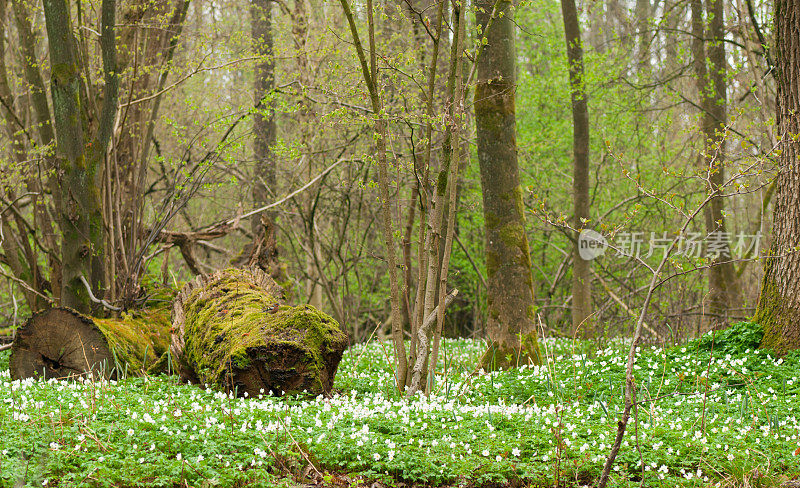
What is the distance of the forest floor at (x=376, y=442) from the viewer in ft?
12.3

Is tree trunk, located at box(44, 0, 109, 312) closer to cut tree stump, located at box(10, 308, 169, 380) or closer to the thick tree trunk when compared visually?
cut tree stump, located at box(10, 308, 169, 380)

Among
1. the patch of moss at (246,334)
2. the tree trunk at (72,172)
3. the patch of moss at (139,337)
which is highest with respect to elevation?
the tree trunk at (72,172)

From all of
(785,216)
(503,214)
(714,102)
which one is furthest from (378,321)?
(714,102)

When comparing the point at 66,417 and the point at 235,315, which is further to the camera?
the point at 235,315

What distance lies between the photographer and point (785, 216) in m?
7.07

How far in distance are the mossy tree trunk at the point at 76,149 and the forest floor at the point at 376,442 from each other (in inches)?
107

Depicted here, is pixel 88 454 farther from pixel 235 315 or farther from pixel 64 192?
pixel 64 192

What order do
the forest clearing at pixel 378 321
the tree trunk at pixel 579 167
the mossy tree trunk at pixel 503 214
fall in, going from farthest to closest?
the tree trunk at pixel 579 167 < the mossy tree trunk at pixel 503 214 < the forest clearing at pixel 378 321

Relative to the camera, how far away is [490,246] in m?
8.39

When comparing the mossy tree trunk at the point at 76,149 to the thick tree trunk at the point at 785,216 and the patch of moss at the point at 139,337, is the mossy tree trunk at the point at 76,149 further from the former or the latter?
the thick tree trunk at the point at 785,216

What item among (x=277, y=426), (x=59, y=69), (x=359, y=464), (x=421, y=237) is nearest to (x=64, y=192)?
(x=59, y=69)

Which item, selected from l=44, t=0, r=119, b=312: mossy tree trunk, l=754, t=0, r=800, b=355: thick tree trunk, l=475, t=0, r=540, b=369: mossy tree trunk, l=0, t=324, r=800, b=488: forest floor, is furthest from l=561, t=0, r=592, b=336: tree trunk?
l=44, t=0, r=119, b=312: mossy tree trunk

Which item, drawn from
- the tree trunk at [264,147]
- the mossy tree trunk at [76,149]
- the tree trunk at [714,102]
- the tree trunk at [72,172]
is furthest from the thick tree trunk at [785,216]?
the tree trunk at [72,172]

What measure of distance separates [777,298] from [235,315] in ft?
19.4
